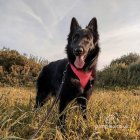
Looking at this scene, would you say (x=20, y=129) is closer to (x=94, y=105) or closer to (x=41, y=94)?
(x=94, y=105)

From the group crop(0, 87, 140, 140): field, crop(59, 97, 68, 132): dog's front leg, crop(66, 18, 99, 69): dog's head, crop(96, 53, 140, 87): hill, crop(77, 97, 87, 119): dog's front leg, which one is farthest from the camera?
crop(96, 53, 140, 87): hill

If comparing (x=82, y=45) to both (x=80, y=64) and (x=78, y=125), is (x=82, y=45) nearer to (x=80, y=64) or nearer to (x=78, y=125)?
(x=80, y=64)

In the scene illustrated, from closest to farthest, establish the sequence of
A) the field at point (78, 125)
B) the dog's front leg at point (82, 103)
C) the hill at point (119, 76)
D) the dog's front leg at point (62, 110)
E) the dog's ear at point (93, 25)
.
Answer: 1. the field at point (78, 125)
2. the dog's front leg at point (62, 110)
3. the dog's front leg at point (82, 103)
4. the dog's ear at point (93, 25)
5. the hill at point (119, 76)

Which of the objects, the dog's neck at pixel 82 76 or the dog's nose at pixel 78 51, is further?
the dog's neck at pixel 82 76

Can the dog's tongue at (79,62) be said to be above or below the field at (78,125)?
above

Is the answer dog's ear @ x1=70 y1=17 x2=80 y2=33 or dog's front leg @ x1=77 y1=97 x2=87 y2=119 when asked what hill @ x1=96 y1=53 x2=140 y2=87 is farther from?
dog's front leg @ x1=77 y1=97 x2=87 y2=119

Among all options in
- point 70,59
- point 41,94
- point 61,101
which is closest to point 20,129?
point 61,101

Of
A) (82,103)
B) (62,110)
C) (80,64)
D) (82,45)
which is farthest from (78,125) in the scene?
(82,45)

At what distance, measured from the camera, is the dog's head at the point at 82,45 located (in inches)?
241

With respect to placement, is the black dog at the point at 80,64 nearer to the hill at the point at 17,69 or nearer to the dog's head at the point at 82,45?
the dog's head at the point at 82,45

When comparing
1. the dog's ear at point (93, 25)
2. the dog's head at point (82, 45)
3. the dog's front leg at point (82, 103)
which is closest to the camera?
the dog's head at point (82, 45)

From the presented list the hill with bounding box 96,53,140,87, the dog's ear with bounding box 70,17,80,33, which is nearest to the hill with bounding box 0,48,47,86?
the hill with bounding box 96,53,140,87

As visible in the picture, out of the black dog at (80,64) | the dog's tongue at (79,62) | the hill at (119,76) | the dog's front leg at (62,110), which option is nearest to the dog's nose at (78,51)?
the black dog at (80,64)

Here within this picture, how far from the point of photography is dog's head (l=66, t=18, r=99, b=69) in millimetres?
6121
